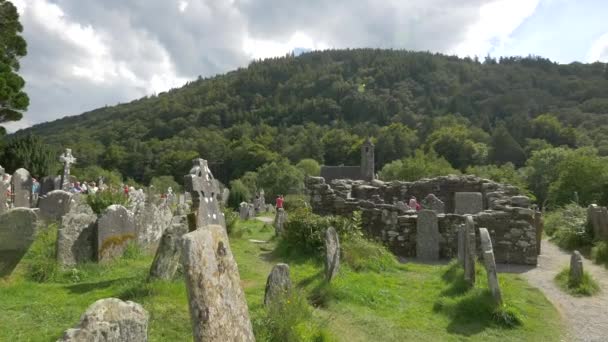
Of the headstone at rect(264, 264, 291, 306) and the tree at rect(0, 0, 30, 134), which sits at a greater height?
the tree at rect(0, 0, 30, 134)

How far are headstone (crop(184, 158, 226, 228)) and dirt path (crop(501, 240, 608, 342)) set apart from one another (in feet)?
22.2

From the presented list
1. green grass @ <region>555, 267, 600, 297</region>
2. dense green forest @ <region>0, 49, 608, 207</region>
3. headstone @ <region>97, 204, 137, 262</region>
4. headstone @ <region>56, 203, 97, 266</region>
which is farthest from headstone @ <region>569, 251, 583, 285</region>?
dense green forest @ <region>0, 49, 608, 207</region>

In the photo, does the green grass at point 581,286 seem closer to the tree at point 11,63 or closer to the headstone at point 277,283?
the headstone at point 277,283

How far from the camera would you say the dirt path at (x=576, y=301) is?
304 inches

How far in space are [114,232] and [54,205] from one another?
5090 millimetres

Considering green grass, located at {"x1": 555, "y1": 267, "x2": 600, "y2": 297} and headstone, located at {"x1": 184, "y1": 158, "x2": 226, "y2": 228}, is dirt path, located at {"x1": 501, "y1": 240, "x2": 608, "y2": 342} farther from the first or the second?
headstone, located at {"x1": 184, "y1": 158, "x2": 226, "y2": 228}

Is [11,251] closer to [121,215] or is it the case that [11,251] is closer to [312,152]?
[121,215]

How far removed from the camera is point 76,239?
9.30 meters

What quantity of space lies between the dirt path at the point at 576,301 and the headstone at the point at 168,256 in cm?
655

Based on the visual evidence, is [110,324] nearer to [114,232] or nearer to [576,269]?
[114,232]

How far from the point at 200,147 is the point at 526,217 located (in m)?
95.1

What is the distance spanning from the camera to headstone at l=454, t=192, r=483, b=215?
59.1 ft

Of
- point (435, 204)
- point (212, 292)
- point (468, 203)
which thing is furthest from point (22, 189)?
point (212, 292)

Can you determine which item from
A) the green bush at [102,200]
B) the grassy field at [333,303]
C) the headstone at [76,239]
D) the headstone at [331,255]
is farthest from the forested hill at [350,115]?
the headstone at [331,255]
